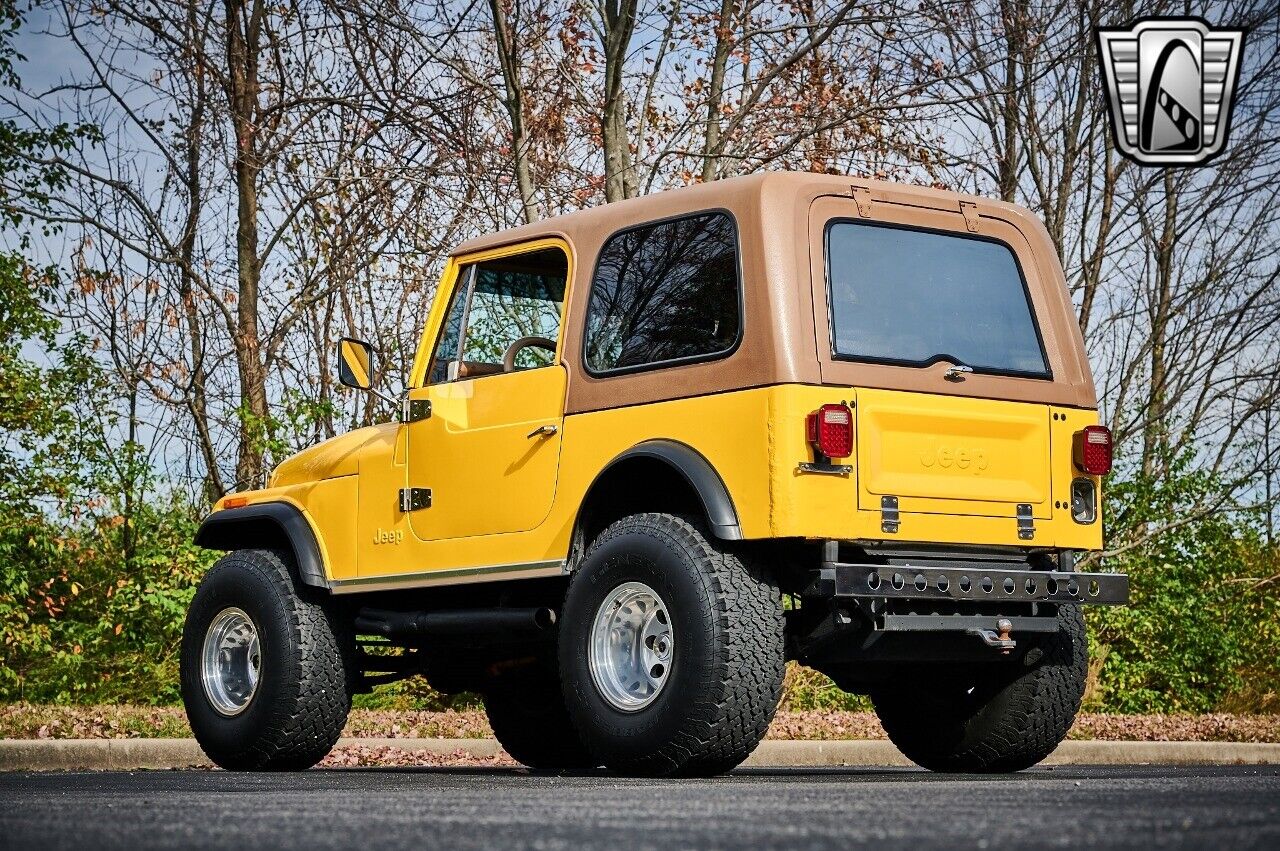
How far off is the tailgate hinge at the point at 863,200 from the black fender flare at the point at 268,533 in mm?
3438

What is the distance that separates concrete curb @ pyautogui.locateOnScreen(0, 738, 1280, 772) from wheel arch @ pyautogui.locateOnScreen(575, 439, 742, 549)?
3.42 metres

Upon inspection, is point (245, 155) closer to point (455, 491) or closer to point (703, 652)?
point (455, 491)

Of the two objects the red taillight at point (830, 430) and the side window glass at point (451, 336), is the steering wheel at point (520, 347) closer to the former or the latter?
the side window glass at point (451, 336)

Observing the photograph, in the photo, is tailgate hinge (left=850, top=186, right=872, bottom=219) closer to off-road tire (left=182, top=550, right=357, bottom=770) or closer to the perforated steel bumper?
the perforated steel bumper

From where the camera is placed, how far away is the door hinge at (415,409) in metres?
9.11

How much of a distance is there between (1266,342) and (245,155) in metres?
9.90

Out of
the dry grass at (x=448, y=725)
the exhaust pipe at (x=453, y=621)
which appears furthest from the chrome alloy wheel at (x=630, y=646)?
the dry grass at (x=448, y=725)

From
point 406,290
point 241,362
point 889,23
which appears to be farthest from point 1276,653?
point 241,362

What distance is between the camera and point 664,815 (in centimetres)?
508

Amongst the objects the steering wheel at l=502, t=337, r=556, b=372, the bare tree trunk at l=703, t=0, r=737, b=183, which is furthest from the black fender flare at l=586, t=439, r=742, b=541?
the bare tree trunk at l=703, t=0, r=737, b=183

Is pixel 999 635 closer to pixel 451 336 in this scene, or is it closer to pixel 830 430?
pixel 830 430

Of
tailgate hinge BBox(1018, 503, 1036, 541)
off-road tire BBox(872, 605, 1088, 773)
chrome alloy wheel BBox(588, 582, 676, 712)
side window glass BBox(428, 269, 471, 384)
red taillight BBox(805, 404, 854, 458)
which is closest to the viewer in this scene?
red taillight BBox(805, 404, 854, 458)

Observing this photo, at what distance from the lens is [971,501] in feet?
25.6

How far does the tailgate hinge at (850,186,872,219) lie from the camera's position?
7.99 meters
